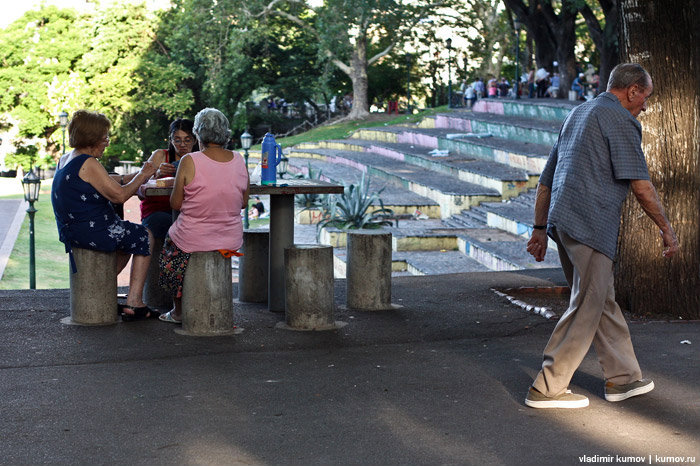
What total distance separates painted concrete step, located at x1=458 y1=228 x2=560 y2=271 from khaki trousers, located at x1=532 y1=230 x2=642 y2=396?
289 inches

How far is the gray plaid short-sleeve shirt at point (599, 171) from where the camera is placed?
16.0ft

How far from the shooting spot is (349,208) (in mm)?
16344

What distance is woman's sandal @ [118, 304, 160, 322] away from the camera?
714 cm

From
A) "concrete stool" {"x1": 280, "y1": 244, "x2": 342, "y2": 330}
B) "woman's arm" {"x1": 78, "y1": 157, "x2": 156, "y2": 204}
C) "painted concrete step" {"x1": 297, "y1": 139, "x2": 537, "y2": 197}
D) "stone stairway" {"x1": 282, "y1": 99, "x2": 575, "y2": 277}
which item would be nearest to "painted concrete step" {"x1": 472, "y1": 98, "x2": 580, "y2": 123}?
"stone stairway" {"x1": 282, "y1": 99, "x2": 575, "y2": 277}

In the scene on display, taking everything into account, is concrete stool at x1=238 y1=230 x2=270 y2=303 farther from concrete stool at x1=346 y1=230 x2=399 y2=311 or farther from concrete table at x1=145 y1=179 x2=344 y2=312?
concrete stool at x1=346 y1=230 x2=399 y2=311

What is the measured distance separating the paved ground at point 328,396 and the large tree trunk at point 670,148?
0.38m

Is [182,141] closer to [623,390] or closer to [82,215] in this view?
[82,215]

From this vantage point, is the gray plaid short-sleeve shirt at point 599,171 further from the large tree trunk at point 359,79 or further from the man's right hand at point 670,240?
the large tree trunk at point 359,79

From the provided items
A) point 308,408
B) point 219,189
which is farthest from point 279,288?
point 308,408

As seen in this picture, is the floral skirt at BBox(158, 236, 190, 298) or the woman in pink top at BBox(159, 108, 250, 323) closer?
the woman in pink top at BBox(159, 108, 250, 323)

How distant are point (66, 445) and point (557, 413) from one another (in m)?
2.44

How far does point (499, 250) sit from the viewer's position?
45.7ft

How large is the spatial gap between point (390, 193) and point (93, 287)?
579 inches

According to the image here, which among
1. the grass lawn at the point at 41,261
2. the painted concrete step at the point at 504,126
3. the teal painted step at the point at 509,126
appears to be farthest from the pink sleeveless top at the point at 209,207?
the painted concrete step at the point at 504,126
